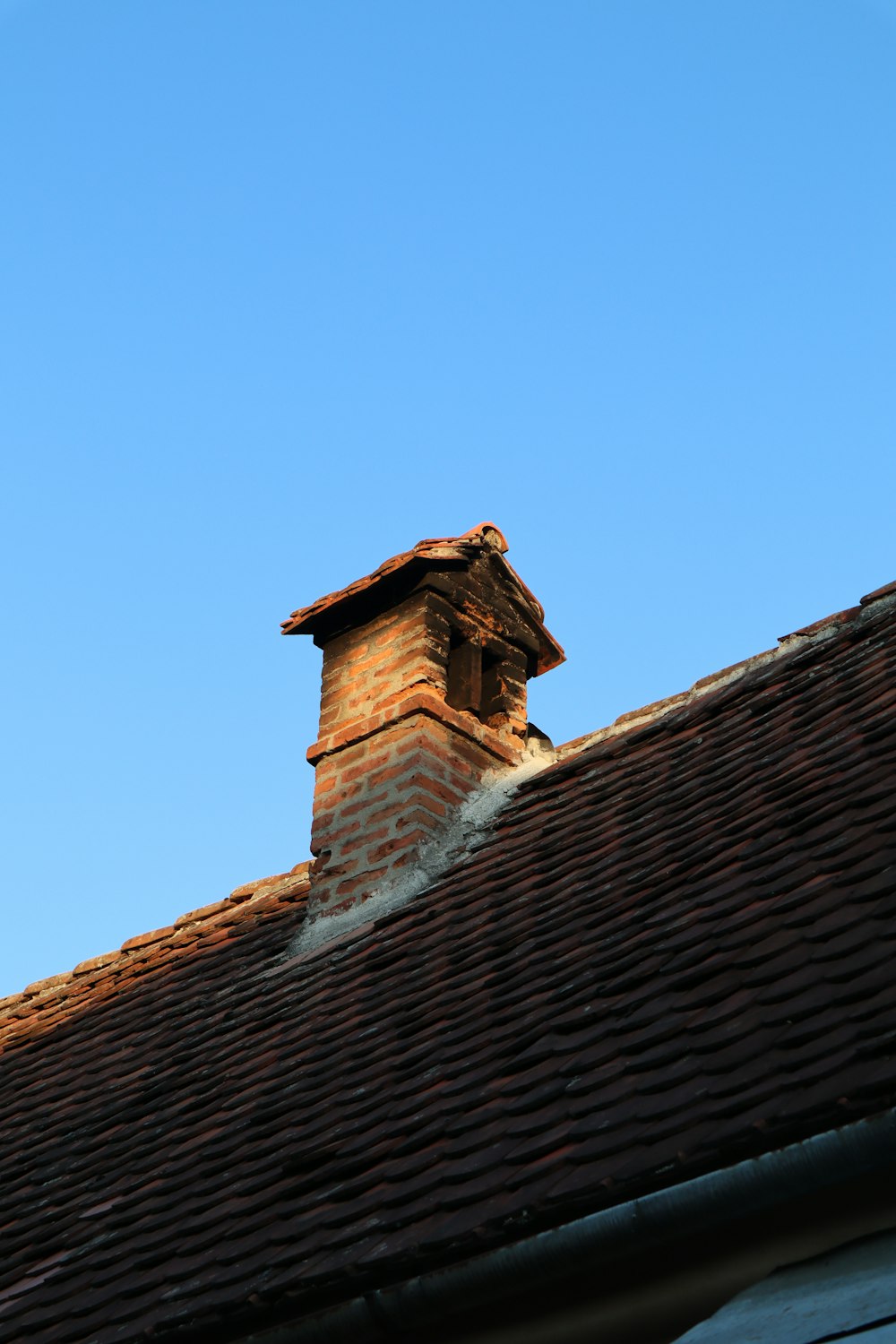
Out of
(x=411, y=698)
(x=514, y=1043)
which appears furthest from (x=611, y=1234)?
(x=411, y=698)

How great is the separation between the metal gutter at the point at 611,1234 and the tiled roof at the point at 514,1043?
1.9 inches

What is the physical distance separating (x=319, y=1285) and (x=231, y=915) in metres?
4.42

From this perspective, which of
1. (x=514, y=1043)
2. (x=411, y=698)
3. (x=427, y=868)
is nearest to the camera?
(x=514, y=1043)

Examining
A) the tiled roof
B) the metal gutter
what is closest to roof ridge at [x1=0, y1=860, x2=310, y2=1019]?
the tiled roof

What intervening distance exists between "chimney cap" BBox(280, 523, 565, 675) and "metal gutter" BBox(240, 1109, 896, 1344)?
471cm

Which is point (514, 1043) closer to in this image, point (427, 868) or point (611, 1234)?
point (611, 1234)

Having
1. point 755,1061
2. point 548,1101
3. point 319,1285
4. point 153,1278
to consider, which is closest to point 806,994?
point 755,1061

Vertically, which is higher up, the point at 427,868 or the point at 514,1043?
the point at 427,868

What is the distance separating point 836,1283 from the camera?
2.73m

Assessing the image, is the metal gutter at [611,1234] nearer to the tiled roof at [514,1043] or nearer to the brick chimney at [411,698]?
the tiled roof at [514,1043]

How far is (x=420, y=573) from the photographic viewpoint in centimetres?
787

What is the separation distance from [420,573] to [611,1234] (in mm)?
5049

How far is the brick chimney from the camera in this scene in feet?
23.2

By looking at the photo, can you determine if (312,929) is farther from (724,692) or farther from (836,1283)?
(836,1283)
